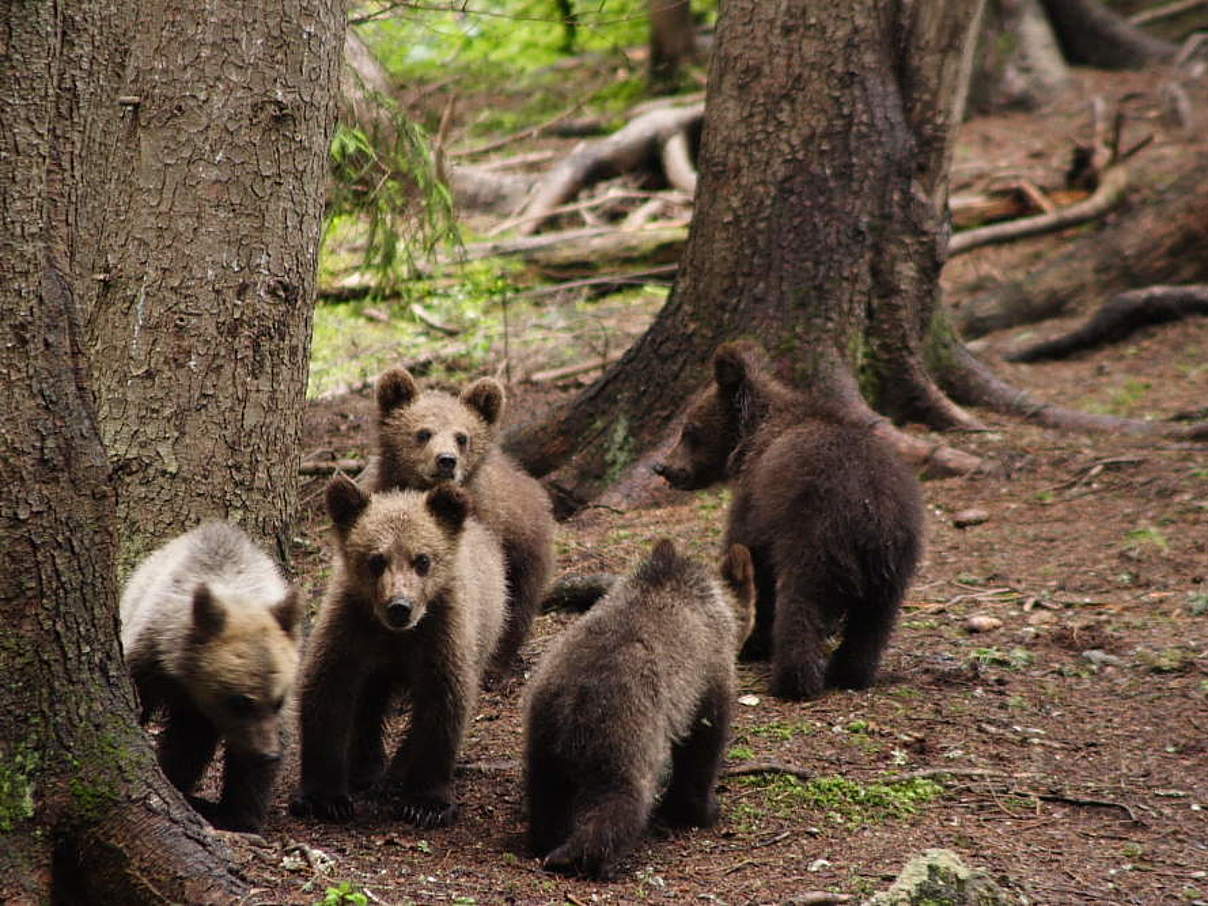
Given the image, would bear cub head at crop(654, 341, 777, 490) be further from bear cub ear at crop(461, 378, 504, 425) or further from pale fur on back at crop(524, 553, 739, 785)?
pale fur on back at crop(524, 553, 739, 785)

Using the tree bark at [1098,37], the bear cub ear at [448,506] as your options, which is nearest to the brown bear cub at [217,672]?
the bear cub ear at [448,506]

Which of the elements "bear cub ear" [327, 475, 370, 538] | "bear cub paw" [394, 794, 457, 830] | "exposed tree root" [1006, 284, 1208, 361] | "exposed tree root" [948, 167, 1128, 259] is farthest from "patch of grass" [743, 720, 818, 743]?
"exposed tree root" [948, 167, 1128, 259]

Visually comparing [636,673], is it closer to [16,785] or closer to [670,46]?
[16,785]

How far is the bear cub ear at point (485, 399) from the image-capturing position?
7848 mm

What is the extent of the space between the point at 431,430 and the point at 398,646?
2095 mm

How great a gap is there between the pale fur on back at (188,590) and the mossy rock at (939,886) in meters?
2.36

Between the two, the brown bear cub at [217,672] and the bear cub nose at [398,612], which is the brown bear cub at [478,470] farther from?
the brown bear cub at [217,672]

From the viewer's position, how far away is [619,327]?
13305 millimetres

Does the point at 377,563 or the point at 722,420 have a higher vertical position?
the point at 722,420

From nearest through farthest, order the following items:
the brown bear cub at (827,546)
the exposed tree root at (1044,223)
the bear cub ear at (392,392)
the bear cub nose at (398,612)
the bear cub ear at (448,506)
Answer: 1. the bear cub nose at (398,612)
2. the bear cub ear at (448,506)
3. the brown bear cub at (827,546)
4. the bear cub ear at (392,392)
5. the exposed tree root at (1044,223)

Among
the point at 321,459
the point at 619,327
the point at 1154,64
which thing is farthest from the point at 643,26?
the point at 321,459

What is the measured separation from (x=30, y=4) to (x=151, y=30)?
2742mm

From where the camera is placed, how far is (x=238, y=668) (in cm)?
482

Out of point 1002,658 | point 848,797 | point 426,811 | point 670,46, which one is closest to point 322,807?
point 426,811
